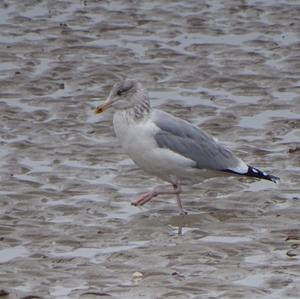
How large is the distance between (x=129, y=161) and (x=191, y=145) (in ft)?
4.66

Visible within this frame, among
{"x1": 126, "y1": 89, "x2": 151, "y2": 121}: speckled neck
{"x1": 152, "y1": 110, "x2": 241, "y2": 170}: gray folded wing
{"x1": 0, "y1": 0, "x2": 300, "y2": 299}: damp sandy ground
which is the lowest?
{"x1": 0, "y1": 0, "x2": 300, "y2": 299}: damp sandy ground

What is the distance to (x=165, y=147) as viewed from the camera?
1244 centimetres

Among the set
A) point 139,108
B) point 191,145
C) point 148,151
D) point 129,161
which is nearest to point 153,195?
point 148,151

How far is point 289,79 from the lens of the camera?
55.7 feet

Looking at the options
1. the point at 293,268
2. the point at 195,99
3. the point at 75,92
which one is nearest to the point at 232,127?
the point at 195,99

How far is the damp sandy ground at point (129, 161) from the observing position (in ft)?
33.4

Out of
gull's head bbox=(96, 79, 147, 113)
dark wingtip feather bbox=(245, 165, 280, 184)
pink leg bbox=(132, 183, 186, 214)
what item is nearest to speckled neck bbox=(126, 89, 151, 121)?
gull's head bbox=(96, 79, 147, 113)

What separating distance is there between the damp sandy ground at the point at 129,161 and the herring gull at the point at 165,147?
9.5 inches

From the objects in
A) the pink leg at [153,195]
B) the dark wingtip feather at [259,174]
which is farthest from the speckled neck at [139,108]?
the dark wingtip feather at [259,174]

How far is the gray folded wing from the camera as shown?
12508 mm

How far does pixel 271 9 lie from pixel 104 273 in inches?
436

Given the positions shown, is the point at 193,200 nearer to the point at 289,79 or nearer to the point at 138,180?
the point at 138,180

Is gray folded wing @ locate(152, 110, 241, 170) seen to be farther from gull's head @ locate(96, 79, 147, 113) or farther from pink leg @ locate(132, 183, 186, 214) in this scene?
pink leg @ locate(132, 183, 186, 214)

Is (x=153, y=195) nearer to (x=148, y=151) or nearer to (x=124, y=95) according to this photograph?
(x=148, y=151)
